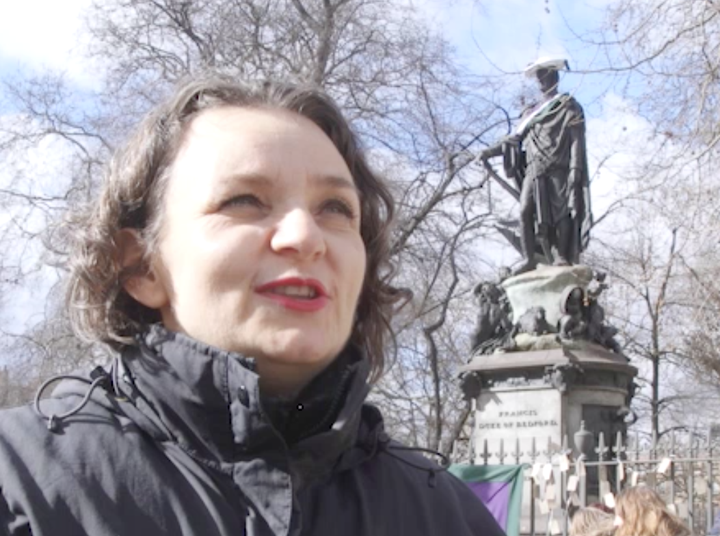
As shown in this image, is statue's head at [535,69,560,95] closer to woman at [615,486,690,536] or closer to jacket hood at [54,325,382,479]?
woman at [615,486,690,536]

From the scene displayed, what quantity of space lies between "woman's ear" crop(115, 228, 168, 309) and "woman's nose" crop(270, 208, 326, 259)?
0.68ft

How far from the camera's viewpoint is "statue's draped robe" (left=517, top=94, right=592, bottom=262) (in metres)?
11.6

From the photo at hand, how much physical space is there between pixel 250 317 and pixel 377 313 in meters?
0.44

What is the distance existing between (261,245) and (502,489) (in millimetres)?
6284

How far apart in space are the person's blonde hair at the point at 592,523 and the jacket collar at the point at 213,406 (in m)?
3.61

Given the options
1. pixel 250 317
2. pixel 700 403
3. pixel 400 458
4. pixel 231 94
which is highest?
A: pixel 700 403

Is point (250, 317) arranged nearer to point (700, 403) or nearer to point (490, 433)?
point (490, 433)

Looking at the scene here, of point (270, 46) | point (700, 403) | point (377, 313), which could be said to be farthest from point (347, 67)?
point (700, 403)

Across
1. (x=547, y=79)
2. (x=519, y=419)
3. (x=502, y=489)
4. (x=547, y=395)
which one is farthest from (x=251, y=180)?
(x=547, y=79)

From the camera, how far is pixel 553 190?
1182 cm

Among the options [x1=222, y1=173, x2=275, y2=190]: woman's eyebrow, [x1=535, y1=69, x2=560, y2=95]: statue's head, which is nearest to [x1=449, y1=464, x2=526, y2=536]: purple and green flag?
[x1=535, y1=69, x2=560, y2=95]: statue's head

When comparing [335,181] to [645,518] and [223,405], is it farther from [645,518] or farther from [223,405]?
[645,518]

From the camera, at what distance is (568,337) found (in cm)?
1078

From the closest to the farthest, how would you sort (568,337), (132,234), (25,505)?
1. (25,505)
2. (132,234)
3. (568,337)
